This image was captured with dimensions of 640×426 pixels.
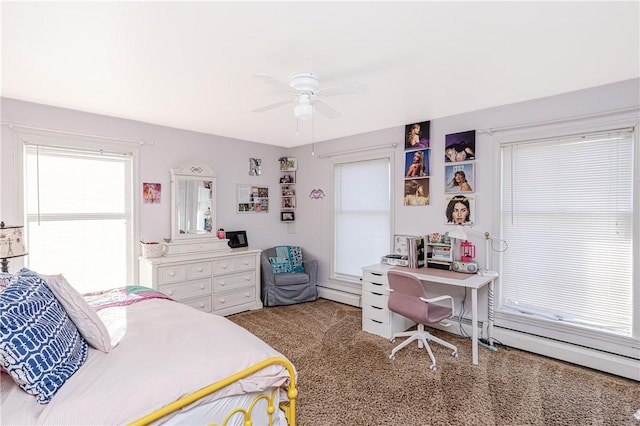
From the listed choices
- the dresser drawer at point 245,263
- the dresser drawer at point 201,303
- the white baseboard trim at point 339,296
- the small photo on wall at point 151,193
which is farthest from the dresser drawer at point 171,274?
the white baseboard trim at point 339,296

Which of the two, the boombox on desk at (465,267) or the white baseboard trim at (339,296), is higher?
the boombox on desk at (465,267)

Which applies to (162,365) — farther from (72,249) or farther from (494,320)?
(494,320)

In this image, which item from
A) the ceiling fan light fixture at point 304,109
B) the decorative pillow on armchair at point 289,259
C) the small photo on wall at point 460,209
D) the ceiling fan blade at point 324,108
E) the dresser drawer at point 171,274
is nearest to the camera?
the ceiling fan light fixture at point 304,109

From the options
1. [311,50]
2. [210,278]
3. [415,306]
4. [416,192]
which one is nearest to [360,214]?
[416,192]

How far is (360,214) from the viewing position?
4383 mm

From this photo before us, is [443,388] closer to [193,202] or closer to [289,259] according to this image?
[289,259]

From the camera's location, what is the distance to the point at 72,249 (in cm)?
328

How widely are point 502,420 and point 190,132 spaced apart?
4.21 m

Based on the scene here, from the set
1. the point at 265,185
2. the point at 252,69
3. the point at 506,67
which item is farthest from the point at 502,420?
the point at 265,185

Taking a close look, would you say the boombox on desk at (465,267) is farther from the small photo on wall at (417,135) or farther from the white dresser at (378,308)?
the small photo on wall at (417,135)

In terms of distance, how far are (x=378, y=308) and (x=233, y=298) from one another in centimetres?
186

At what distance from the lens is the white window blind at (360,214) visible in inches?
163

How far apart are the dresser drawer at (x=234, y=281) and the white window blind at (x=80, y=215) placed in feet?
3.15

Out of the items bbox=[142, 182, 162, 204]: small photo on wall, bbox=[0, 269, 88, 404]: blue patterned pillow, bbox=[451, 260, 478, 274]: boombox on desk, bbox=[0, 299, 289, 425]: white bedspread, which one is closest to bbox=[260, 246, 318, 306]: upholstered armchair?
bbox=[142, 182, 162, 204]: small photo on wall
